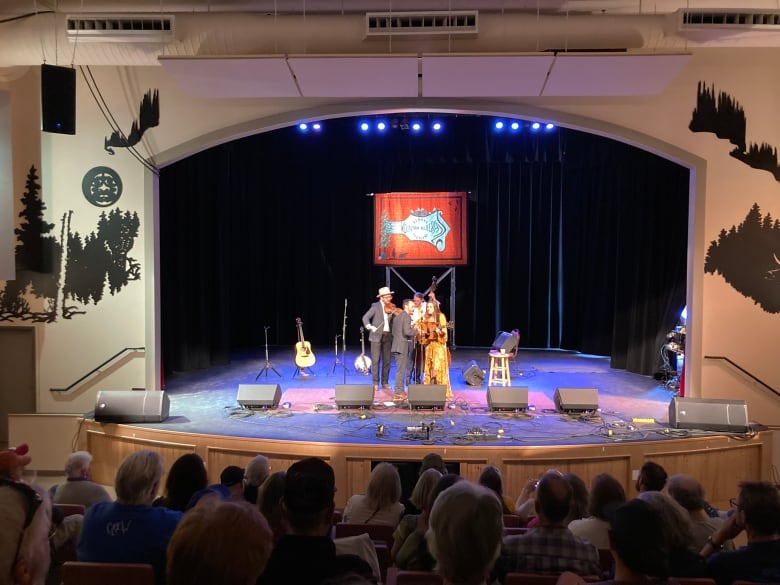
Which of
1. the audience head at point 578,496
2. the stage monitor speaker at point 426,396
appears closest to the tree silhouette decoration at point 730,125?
the stage monitor speaker at point 426,396

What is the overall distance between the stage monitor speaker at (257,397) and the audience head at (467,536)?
6.38 m

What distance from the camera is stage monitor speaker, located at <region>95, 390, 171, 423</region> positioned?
7.36m

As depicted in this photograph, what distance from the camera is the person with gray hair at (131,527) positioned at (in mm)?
2707

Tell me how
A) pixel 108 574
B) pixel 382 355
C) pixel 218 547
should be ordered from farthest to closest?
1. pixel 382 355
2. pixel 108 574
3. pixel 218 547

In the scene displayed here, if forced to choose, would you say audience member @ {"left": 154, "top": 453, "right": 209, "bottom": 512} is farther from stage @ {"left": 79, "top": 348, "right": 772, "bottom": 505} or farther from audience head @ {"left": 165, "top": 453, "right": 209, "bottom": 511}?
stage @ {"left": 79, "top": 348, "right": 772, "bottom": 505}

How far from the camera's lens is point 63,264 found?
8.19m

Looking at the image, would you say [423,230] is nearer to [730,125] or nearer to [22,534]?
[730,125]

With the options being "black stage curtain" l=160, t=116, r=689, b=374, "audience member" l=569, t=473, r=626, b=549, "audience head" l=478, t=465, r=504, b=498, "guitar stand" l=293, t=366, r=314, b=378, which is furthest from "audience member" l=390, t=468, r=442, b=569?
"black stage curtain" l=160, t=116, r=689, b=374

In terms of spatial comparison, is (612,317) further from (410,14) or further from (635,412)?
(410,14)

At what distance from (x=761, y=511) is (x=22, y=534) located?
9.35ft

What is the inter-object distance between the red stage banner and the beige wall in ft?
15.4

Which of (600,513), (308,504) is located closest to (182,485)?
(308,504)

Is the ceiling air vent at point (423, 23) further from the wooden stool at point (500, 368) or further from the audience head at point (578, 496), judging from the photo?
the audience head at point (578, 496)

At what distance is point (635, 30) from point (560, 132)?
17.6 feet
